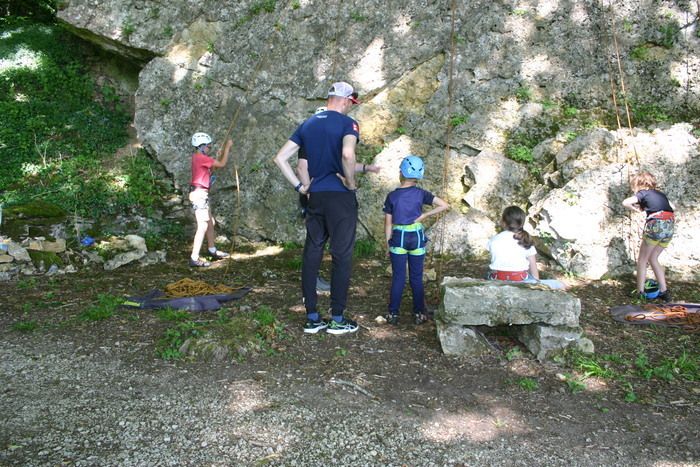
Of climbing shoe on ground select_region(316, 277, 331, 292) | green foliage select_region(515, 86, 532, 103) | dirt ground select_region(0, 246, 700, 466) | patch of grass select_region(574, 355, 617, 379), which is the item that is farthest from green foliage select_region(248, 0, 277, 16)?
patch of grass select_region(574, 355, 617, 379)

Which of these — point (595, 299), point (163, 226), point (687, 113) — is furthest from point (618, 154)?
point (163, 226)

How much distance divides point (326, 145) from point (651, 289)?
13.7 ft

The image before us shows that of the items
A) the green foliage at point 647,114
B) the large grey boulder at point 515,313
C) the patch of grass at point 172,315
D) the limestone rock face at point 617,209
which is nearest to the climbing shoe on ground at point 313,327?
the large grey boulder at point 515,313

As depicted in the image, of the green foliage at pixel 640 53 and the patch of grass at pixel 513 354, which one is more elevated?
the green foliage at pixel 640 53

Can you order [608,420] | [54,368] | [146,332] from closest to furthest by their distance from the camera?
[608,420] → [54,368] → [146,332]

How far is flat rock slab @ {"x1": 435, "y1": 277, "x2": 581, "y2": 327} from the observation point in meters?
4.57

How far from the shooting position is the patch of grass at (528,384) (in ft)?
13.8

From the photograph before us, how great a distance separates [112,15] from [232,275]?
20.2 ft

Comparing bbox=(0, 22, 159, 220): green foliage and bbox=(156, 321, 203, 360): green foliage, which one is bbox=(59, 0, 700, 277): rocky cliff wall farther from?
bbox=(156, 321, 203, 360): green foliage

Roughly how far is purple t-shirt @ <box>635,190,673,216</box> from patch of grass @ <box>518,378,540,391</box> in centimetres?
290

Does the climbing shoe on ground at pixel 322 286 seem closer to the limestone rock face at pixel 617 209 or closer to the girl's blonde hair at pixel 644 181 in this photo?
the limestone rock face at pixel 617 209

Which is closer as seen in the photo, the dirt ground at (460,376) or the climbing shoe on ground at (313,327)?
the dirt ground at (460,376)

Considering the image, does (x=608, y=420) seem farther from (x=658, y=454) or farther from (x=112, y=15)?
(x=112, y=15)

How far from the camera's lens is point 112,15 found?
10156 mm
